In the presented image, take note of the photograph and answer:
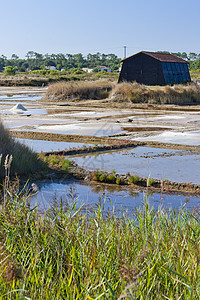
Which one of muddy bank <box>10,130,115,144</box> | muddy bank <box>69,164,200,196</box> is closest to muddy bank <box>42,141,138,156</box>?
muddy bank <box>10,130,115,144</box>

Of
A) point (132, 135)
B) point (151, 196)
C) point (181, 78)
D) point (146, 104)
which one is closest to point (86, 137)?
point (132, 135)

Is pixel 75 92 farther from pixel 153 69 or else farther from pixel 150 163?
pixel 150 163

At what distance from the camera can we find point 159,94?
35.8m

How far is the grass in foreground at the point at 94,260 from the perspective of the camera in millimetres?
3012

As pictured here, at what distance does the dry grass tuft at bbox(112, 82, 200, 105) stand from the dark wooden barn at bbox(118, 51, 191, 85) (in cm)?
928

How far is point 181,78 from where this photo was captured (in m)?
49.2

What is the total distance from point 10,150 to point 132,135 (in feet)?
26.2

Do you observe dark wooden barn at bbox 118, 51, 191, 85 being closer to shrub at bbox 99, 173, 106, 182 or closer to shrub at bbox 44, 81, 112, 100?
shrub at bbox 44, 81, 112, 100

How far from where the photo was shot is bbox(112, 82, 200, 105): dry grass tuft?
35.6 m

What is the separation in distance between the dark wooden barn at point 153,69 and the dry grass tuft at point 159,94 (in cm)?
928

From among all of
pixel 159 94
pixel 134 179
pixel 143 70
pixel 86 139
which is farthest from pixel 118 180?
pixel 143 70

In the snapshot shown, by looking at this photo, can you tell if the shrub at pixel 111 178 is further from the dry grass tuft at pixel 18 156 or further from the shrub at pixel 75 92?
the shrub at pixel 75 92

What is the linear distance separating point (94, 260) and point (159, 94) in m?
33.0

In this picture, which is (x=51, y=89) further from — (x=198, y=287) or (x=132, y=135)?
(x=198, y=287)
